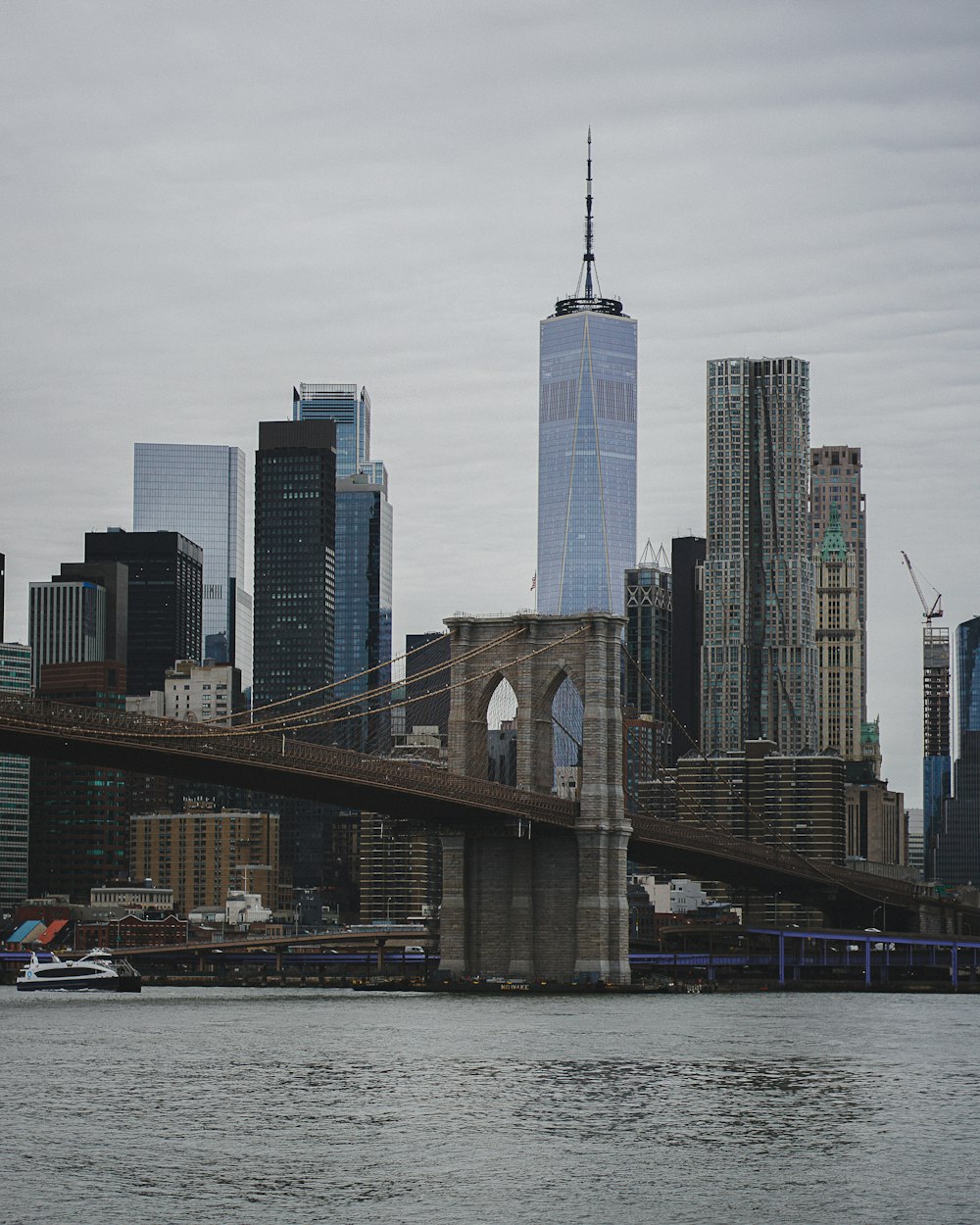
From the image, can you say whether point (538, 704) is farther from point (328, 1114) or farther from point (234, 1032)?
point (328, 1114)

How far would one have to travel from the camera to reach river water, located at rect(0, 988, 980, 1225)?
112 feet

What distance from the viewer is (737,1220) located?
109ft

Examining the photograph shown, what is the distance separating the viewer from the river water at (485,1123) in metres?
34.2

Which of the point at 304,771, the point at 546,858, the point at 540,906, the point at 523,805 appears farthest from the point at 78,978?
the point at 304,771

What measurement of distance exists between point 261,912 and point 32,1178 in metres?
161

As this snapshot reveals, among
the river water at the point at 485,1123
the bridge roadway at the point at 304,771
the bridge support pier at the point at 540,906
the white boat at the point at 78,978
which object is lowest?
the white boat at the point at 78,978

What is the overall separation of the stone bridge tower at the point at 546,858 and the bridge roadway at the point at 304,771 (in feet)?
5.90

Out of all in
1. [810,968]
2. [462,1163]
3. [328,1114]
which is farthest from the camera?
[810,968]

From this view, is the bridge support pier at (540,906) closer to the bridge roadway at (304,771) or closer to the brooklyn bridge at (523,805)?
the brooklyn bridge at (523,805)

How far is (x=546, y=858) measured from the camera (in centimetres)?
9488

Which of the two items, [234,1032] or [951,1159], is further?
[234,1032]

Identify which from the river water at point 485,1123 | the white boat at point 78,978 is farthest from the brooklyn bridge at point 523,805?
the white boat at point 78,978

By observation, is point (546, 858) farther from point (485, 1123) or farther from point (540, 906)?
point (485, 1123)

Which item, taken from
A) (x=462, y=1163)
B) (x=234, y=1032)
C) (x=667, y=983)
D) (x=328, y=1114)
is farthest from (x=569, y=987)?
(x=462, y=1163)
